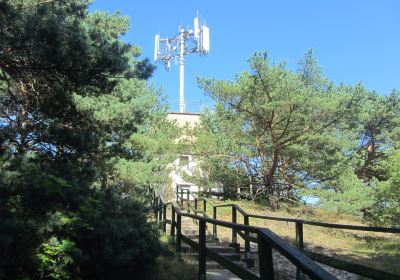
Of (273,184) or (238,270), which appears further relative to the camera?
(273,184)

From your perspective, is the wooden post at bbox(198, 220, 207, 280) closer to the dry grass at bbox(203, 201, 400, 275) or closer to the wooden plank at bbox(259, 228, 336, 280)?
the wooden plank at bbox(259, 228, 336, 280)

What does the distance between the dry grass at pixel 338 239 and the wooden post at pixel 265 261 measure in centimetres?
693

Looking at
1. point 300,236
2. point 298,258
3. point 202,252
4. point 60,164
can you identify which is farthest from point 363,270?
point 60,164

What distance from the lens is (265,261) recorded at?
368 cm

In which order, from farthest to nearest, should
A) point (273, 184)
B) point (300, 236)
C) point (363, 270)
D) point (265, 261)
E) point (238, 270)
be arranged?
1. point (273, 184)
2. point (300, 236)
3. point (363, 270)
4. point (238, 270)
5. point (265, 261)

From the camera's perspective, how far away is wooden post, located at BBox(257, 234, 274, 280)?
3.62m

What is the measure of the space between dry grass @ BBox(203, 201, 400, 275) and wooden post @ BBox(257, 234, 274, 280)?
22.7ft

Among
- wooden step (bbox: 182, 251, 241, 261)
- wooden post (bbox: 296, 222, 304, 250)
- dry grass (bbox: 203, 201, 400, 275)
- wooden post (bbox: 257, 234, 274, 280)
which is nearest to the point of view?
wooden post (bbox: 257, 234, 274, 280)

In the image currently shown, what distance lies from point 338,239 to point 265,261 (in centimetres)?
1500

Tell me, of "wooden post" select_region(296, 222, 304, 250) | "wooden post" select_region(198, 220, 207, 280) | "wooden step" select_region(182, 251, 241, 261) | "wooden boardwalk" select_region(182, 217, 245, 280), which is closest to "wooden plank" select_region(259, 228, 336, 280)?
"wooden post" select_region(198, 220, 207, 280)

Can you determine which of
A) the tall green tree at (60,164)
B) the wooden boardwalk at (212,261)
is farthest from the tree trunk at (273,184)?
the tall green tree at (60,164)

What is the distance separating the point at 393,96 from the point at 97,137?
24.8m

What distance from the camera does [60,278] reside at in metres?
5.30

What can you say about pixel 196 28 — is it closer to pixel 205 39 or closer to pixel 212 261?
pixel 205 39
